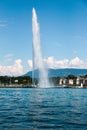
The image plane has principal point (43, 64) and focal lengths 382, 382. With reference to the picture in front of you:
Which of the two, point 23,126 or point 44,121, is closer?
point 23,126

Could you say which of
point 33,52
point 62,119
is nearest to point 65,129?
point 62,119

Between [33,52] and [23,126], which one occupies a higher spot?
[33,52]

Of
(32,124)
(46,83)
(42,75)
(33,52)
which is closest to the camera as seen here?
(32,124)

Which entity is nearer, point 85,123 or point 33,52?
point 85,123

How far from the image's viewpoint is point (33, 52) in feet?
359

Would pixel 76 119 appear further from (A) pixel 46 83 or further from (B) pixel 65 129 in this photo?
(A) pixel 46 83

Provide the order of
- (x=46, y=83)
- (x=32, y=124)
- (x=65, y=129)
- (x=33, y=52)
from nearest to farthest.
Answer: (x=65, y=129), (x=32, y=124), (x=33, y=52), (x=46, y=83)

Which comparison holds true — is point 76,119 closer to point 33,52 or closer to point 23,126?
point 23,126

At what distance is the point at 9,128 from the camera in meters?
20.3

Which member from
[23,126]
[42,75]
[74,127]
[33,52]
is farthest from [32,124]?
[42,75]

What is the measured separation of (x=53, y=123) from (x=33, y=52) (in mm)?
87363

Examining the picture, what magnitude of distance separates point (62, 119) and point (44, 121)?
1.49 metres

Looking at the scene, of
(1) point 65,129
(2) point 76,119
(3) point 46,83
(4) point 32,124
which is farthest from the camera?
(3) point 46,83

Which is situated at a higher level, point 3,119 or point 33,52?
point 33,52
